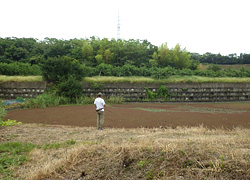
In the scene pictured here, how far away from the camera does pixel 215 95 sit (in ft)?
71.5

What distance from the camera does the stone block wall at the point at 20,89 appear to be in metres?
19.7

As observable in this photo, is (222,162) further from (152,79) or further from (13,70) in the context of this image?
(13,70)

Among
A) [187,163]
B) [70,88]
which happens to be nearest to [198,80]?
[70,88]

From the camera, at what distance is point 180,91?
21.6 metres

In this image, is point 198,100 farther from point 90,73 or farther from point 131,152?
point 131,152

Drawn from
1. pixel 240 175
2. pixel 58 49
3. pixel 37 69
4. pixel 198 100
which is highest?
pixel 58 49

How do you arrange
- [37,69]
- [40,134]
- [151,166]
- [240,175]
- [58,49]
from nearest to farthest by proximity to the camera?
[240,175]
[151,166]
[40,134]
[37,69]
[58,49]

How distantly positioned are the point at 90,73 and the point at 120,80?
152 inches

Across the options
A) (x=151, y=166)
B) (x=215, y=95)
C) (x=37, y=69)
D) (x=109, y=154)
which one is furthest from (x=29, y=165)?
(x=37, y=69)

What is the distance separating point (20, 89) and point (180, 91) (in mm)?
15987

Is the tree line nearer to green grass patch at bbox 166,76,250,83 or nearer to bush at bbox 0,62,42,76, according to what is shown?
bush at bbox 0,62,42,76

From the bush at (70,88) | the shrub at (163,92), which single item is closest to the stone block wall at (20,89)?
the bush at (70,88)

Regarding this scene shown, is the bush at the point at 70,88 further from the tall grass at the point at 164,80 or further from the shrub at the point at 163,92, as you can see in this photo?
the shrub at the point at 163,92

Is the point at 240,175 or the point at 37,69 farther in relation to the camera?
the point at 37,69
